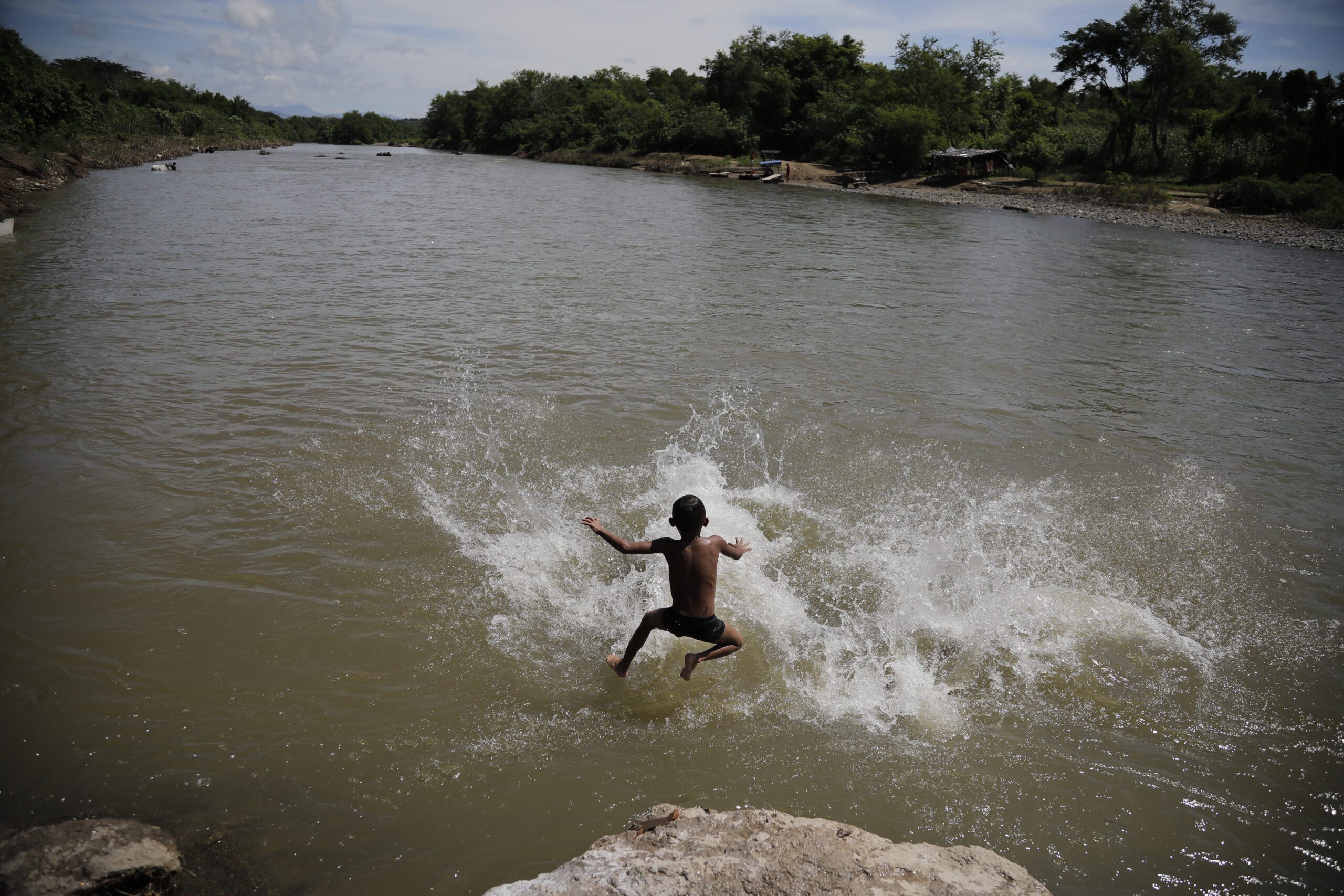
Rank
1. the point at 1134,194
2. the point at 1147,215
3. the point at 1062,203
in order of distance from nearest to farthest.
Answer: the point at 1147,215 < the point at 1134,194 < the point at 1062,203

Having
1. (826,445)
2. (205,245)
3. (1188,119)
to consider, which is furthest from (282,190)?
(1188,119)

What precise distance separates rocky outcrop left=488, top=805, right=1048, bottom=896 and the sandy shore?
101 feet

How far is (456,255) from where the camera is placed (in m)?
16.4

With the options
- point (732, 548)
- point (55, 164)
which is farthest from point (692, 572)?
point (55, 164)

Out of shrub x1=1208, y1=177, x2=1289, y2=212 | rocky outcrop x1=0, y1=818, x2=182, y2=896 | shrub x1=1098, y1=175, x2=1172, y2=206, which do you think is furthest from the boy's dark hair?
shrub x1=1098, y1=175, x2=1172, y2=206

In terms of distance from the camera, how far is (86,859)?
8.48ft

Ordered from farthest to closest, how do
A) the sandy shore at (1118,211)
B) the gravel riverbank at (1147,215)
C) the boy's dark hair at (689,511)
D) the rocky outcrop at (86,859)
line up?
the sandy shore at (1118,211) < the gravel riverbank at (1147,215) < the boy's dark hair at (689,511) < the rocky outcrop at (86,859)

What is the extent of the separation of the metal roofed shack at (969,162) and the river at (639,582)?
3530 centimetres

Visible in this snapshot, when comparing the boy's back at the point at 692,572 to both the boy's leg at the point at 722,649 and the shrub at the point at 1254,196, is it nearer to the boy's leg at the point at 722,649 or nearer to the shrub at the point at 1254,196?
the boy's leg at the point at 722,649

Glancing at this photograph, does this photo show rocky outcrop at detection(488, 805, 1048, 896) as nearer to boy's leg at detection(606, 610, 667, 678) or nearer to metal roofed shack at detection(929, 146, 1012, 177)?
boy's leg at detection(606, 610, 667, 678)

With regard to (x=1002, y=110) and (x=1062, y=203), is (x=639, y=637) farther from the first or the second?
(x=1002, y=110)

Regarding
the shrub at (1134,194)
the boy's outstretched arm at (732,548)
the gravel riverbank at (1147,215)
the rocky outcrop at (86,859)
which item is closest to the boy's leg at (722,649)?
the boy's outstretched arm at (732,548)

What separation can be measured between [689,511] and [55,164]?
3501cm

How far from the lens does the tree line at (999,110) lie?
35156 mm
